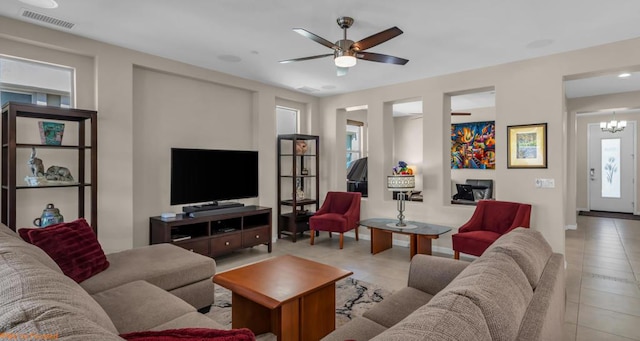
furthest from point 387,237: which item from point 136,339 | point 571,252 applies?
point 136,339

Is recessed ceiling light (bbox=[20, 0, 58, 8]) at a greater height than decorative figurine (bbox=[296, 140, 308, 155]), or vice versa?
recessed ceiling light (bbox=[20, 0, 58, 8])

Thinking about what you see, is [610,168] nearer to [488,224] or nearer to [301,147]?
[488,224]

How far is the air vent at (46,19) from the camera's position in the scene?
3001mm

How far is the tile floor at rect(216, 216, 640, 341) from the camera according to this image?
8.86ft

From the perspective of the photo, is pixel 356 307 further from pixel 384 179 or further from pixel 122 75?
pixel 122 75

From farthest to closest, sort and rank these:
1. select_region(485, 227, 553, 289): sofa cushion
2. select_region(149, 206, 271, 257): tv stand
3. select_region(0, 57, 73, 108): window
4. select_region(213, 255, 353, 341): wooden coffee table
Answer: select_region(149, 206, 271, 257): tv stand, select_region(0, 57, 73, 108): window, select_region(213, 255, 353, 341): wooden coffee table, select_region(485, 227, 553, 289): sofa cushion

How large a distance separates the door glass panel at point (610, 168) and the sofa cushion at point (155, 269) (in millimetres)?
9846

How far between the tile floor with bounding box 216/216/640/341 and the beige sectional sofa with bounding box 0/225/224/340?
1.38 m

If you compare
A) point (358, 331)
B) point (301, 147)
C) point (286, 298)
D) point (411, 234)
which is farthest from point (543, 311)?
point (301, 147)

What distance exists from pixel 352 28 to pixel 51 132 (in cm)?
313

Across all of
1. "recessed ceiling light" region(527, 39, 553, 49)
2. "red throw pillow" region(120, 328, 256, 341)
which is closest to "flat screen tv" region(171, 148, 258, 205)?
"red throw pillow" region(120, 328, 256, 341)

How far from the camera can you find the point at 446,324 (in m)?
0.92

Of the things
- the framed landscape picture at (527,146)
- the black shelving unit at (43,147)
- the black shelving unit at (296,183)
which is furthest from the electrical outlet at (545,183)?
the black shelving unit at (43,147)

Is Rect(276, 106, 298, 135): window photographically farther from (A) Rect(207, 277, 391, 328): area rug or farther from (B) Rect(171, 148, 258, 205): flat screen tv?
(A) Rect(207, 277, 391, 328): area rug
